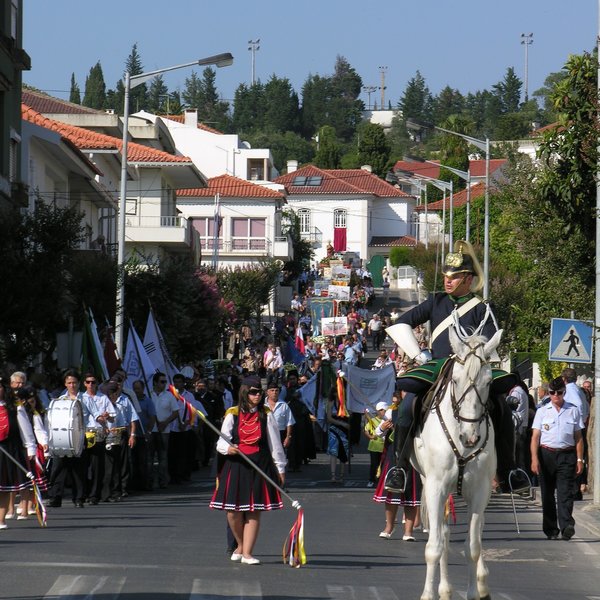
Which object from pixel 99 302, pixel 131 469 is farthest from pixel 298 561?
pixel 99 302

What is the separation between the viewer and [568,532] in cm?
1677

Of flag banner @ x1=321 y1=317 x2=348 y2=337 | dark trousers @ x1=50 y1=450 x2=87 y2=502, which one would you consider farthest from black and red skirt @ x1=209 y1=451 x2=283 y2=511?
flag banner @ x1=321 y1=317 x2=348 y2=337

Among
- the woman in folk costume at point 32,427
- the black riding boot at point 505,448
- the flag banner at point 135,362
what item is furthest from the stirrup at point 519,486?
the flag banner at point 135,362

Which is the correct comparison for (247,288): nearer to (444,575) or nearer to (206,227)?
(206,227)

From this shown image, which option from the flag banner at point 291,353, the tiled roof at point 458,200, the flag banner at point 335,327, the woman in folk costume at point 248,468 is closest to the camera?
the woman in folk costume at point 248,468

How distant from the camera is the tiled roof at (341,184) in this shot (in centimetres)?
12725

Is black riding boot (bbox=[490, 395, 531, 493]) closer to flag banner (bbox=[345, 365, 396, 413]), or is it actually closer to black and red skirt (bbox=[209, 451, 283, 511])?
black and red skirt (bbox=[209, 451, 283, 511])

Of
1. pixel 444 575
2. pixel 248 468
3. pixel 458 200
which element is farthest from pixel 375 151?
pixel 444 575

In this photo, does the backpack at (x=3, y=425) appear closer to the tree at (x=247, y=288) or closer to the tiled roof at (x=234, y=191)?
the tree at (x=247, y=288)

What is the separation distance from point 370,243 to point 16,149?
9460cm

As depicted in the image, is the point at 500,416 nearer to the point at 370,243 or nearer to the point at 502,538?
the point at 502,538

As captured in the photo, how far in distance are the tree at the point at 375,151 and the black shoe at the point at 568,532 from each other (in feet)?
425

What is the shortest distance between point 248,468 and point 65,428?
19.7 feet

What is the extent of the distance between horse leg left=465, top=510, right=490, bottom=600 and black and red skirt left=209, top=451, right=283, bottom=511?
10.5 ft
